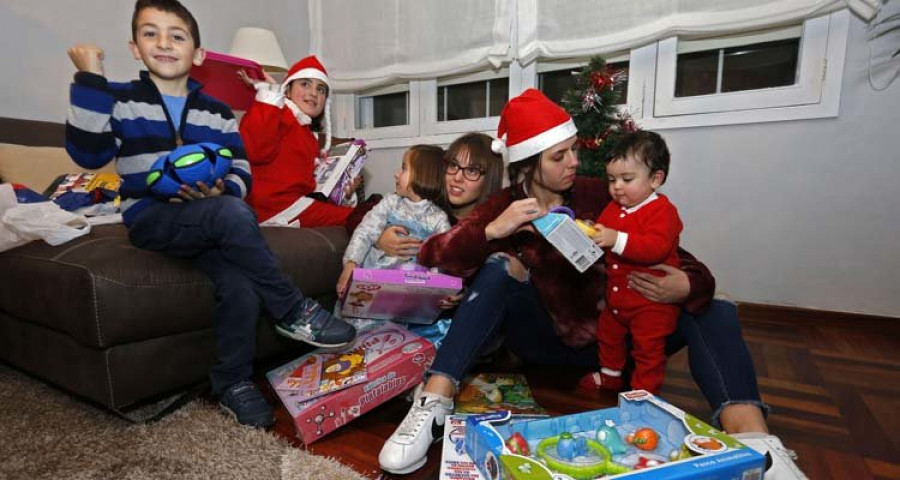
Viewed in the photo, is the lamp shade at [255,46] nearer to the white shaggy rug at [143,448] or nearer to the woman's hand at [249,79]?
the woman's hand at [249,79]

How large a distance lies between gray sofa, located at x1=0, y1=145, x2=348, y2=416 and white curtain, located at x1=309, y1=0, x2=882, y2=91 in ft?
5.16

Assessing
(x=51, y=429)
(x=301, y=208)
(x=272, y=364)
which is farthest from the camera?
(x=301, y=208)

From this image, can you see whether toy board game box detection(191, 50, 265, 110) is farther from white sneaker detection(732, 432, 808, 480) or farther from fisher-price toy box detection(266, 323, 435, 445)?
white sneaker detection(732, 432, 808, 480)

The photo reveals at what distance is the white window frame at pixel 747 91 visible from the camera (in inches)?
66.1

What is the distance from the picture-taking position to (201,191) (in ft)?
3.32

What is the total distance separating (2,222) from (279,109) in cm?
78

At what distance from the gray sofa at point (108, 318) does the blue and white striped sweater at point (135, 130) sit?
6.0 inches

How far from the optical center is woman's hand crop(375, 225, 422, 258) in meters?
1.22

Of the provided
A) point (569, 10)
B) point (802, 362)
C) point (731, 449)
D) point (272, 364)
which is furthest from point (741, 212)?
point (272, 364)

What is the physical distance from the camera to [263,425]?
98 centimetres

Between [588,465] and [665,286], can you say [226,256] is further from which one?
[665,286]

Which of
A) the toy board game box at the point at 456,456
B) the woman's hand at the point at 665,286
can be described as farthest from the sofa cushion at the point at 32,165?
the woman's hand at the point at 665,286

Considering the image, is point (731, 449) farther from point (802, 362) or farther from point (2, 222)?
point (2, 222)

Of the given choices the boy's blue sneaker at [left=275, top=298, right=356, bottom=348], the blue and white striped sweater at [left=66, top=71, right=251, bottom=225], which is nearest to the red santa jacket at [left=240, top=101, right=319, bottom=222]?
the blue and white striped sweater at [left=66, top=71, right=251, bottom=225]
